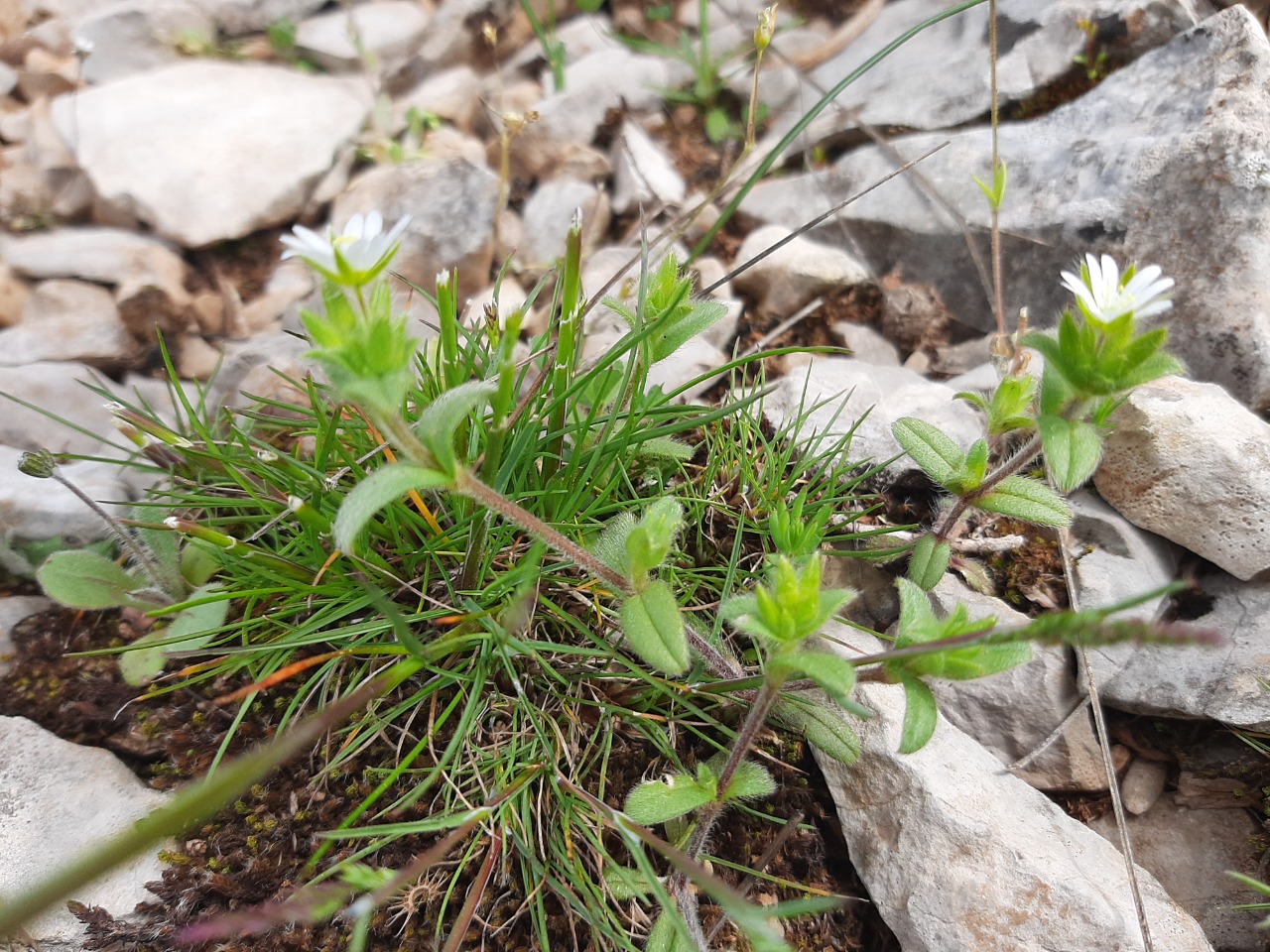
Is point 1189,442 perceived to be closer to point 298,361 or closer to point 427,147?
point 298,361

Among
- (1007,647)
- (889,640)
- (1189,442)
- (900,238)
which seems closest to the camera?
(1007,647)

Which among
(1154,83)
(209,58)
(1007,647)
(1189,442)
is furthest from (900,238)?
(209,58)

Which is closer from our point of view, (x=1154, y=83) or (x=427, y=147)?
(x=1154, y=83)

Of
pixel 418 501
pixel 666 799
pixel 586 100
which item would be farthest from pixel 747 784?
pixel 586 100

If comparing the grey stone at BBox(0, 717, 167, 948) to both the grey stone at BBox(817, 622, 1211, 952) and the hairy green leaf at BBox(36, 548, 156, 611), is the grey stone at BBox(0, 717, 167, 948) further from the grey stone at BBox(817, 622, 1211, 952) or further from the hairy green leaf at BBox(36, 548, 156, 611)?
the grey stone at BBox(817, 622, 1211, 952)

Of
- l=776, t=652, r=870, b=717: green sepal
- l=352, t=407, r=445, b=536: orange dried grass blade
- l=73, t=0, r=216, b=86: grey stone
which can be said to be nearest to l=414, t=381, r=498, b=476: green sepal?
l=352, t=407, r=445, b=536: orange dried grass blade

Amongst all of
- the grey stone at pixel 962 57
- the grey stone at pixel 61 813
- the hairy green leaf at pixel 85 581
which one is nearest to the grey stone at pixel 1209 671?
the grey stone at pixel 962 57

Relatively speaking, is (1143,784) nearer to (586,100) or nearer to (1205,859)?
(1205,859)
